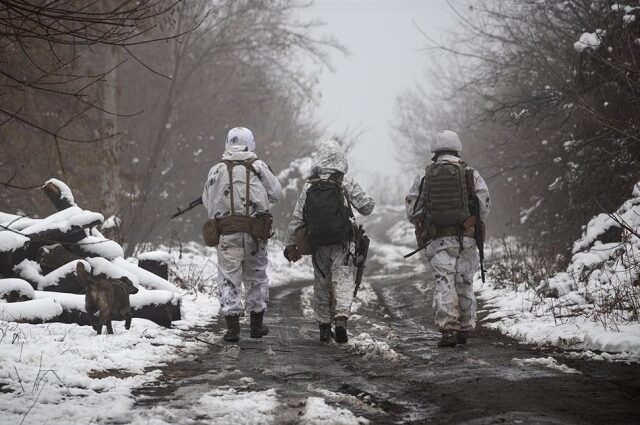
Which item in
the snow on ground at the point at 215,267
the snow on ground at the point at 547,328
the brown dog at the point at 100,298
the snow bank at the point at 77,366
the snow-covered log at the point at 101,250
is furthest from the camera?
the snow on ground at the point at 215,267

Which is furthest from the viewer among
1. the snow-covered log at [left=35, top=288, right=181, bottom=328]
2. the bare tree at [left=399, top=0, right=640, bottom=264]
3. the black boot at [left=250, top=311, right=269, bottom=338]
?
the bare tree at [left=399, top=0, right=640, bottom=264]

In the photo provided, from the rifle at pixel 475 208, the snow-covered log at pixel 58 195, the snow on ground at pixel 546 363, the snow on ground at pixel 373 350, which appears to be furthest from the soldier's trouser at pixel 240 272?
the snow on ground at pixel 546 363

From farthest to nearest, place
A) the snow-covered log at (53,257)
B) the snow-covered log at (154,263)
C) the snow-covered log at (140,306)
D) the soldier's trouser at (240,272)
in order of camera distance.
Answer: the snow-covered log at (154,263), the snow-covered log at (53,257), the soldier's trouser at (240,272), the snow-covered log at (140,306)

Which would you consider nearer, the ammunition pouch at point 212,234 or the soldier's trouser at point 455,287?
the soldier's trouser at point 455,287

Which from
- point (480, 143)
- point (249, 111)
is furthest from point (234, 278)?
point (480, 143)

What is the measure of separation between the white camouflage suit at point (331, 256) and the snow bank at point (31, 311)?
252cm

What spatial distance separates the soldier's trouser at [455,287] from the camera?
21.5 ft

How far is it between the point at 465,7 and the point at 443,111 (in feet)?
102

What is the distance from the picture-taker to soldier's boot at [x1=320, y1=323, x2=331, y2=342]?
6.97 metres

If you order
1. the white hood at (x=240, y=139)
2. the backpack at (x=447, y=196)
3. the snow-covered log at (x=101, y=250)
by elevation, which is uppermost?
the white hood at (x=240, y=139)

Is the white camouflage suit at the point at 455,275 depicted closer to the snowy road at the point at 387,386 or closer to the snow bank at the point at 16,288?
the snowy road at the point at 387,386

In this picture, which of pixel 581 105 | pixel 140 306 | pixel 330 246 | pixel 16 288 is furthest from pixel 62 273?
pixel 581 105

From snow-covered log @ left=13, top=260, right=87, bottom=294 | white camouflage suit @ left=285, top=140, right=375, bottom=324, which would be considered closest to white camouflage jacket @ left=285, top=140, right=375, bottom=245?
white camouflage suit @ left=285, top=140, right=375, bottom=324

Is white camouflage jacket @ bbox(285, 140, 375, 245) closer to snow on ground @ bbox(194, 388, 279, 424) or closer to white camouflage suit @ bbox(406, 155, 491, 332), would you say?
white camouflage suit @ bbox(406, 155, 491, 332)
